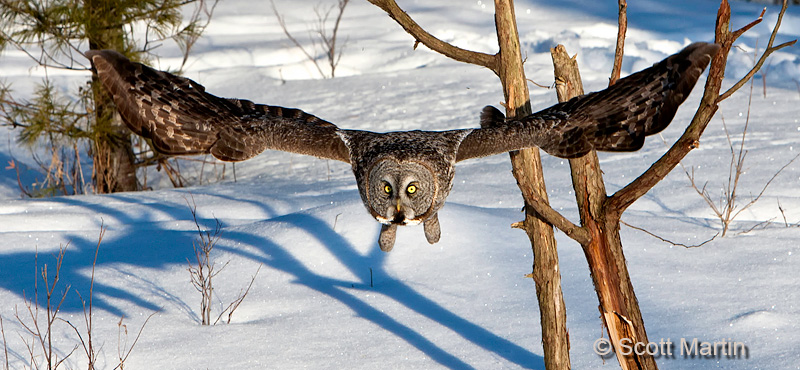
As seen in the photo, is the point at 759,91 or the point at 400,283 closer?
the point at 400,283

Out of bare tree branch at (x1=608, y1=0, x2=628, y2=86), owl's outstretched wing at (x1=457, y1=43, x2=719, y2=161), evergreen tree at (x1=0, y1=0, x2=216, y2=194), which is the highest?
evergreen tree at (x1=0, y1=0, x2=216, y2=194)

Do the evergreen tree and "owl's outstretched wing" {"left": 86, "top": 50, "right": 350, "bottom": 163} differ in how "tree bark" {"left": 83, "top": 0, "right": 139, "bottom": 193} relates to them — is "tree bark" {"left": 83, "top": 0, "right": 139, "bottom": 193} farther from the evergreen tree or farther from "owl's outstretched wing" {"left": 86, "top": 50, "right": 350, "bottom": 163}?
"owl's outstretched wing" {"left": 86, "top": 50, "right": 350, "bottom": 163}

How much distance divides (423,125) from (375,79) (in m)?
2.11

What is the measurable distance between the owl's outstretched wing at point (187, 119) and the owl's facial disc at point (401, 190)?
1.25ft

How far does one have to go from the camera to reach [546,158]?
700 cm

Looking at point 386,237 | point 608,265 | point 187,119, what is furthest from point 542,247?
point 187,119

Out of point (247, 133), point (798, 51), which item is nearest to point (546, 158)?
point (247, 133)

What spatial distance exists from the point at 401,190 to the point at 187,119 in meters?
1.09

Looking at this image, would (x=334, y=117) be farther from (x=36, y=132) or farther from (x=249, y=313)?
(x=249, y=313)

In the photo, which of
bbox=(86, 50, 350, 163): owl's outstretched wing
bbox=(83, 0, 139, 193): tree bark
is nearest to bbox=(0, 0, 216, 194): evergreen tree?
bbox=(83, 0, 139, 193): tree bark

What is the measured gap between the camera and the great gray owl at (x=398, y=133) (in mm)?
2637

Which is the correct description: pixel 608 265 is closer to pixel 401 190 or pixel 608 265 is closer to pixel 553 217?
pixel 553 217

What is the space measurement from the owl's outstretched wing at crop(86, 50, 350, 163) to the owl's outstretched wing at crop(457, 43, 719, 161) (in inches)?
25.8

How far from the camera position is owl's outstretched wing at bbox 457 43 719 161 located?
8.98 ft
